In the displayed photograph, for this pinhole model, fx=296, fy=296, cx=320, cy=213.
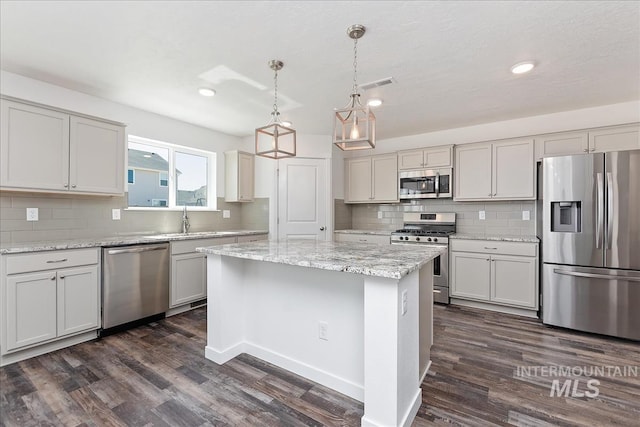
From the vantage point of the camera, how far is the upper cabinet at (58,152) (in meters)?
2.48

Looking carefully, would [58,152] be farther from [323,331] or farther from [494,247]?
[494,247]

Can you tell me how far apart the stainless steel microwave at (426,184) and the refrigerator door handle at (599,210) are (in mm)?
1536

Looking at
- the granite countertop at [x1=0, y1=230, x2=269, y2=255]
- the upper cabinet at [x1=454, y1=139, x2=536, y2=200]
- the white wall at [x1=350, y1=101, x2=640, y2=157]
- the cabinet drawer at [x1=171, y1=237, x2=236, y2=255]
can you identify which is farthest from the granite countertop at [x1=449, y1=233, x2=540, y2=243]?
the granite countertop at [x1=0, y1=230, x2=269, y2=255]

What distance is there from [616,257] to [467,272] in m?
1.38

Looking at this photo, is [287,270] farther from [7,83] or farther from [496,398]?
[7,83]

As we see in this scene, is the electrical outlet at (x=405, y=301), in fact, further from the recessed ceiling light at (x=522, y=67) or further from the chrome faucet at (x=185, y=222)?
the chrome faucet at (x=185, y=222)

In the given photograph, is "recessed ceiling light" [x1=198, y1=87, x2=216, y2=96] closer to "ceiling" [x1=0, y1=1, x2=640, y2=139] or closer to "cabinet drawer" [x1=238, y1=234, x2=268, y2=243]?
"ceiling" [x1=0, y1=1, x2=640, y2=139]

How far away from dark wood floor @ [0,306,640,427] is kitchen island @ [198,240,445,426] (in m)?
0.14

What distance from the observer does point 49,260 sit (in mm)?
2473

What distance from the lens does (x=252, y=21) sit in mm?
1961

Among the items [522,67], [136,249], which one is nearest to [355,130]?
[522,67]

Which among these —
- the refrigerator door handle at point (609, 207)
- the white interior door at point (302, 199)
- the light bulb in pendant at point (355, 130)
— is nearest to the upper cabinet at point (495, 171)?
the refrigerator door handle at point (609, 207)

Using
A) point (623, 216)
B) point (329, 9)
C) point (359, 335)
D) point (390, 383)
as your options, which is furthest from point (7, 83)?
point (623, 216)

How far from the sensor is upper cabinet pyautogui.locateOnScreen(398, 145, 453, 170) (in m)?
4.16
